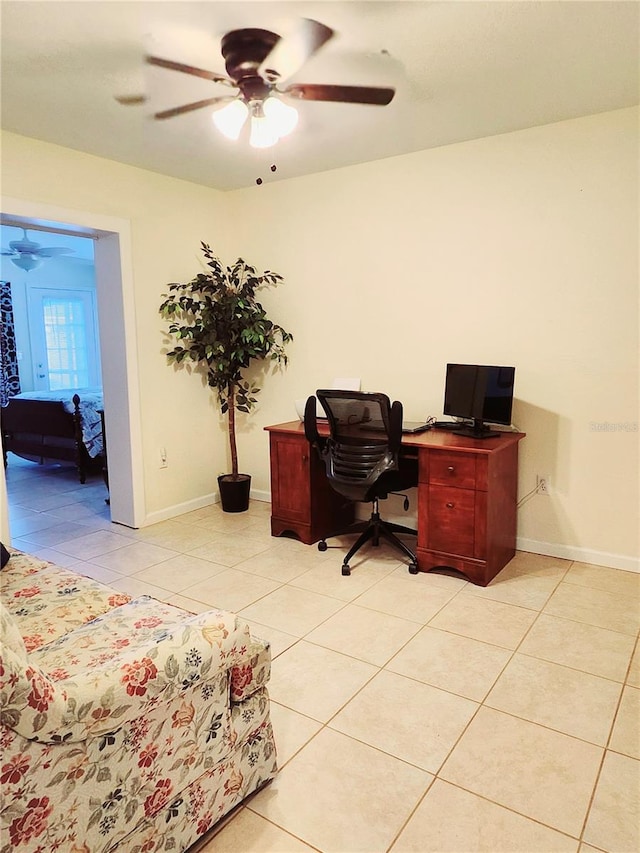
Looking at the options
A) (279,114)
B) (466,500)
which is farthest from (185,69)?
(466,500)

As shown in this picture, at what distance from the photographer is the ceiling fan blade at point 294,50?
6.85 ft

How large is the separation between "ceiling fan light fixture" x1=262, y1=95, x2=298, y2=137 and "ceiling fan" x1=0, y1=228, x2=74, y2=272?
4.47m

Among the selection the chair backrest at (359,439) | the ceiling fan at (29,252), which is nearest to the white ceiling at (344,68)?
the chair backrest at (359,439)

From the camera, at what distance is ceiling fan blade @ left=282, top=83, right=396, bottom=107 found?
7.12 feet

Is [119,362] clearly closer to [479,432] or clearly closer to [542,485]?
[479,432]

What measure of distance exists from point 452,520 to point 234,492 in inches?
73.4

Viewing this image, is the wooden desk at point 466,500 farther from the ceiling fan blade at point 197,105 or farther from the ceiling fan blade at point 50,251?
the ceiling fan blade at point 50,251

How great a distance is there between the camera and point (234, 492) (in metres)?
4.27

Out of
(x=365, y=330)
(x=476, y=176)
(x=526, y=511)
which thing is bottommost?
(x=526, y=511)

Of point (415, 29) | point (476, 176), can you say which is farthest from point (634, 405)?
point (415, 29)

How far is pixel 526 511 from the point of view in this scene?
11.1 feet

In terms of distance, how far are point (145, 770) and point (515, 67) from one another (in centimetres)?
287

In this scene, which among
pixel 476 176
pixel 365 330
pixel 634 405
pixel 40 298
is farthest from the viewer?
pixel 40 298

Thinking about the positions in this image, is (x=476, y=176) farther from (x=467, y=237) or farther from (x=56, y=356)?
(x=56, y=356)
